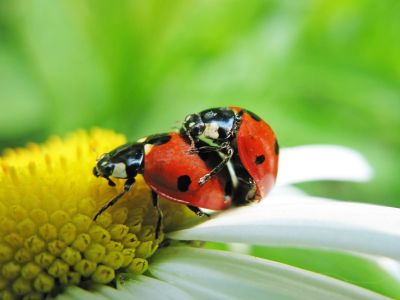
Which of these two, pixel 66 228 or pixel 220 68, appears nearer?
pixel 66 228

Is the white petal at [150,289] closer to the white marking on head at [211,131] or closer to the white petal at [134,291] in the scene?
the white petal at [134,291]

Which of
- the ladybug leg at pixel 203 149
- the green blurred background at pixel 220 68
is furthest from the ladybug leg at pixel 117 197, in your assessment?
the green blurred background at pixel 220 68

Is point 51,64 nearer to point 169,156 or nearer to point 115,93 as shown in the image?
point 115,93

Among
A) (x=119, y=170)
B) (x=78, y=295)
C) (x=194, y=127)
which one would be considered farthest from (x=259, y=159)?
(x=78, y=295)

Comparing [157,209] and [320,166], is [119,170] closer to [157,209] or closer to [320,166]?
[157,209]

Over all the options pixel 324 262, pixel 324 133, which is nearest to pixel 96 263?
pixel 324 262

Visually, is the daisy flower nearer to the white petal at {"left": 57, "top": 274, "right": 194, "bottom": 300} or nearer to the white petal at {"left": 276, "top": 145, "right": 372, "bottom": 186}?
the white petal at {"left": 57, "top": 274, "right": 194, "bottom": 300}
